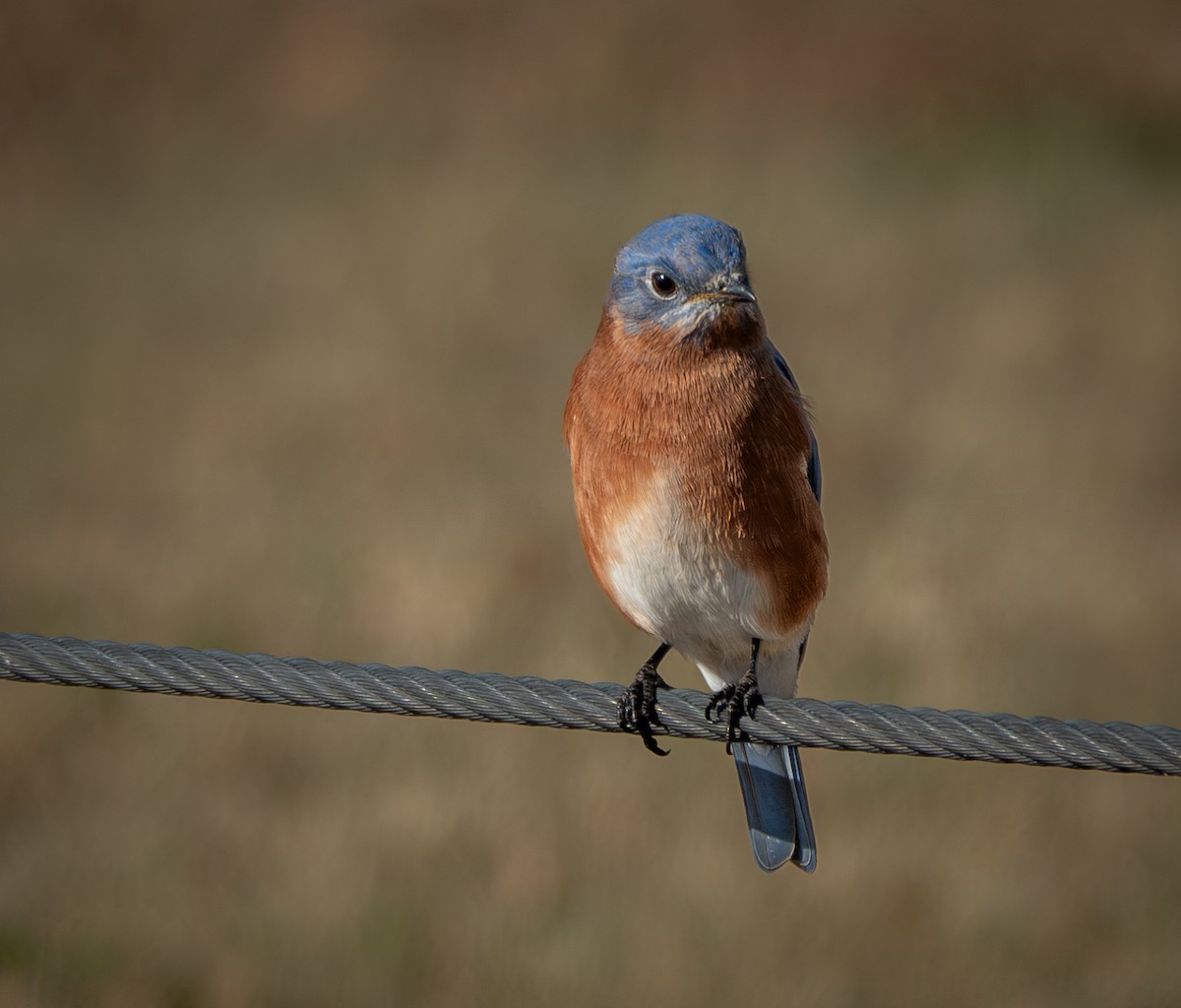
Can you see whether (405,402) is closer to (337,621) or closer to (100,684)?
(337,621)

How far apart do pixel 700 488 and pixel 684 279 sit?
0.55 m

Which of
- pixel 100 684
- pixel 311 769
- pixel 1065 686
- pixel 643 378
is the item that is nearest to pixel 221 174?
pixel 311 769

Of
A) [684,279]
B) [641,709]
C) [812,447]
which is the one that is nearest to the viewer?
[641,709]

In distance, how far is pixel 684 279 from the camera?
3.81 m

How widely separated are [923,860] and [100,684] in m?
4.34

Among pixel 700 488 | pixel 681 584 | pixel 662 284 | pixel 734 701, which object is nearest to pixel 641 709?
pixel 734 701

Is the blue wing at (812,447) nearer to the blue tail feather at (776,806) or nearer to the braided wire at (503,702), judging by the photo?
the blue tail feather at (776,806)

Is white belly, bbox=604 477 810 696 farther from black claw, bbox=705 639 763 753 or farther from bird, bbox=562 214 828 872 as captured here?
black claw, bbox=705 639 763 753

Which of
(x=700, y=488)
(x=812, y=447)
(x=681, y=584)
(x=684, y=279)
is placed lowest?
(x=681, y=584)

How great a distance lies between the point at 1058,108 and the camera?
14.2m

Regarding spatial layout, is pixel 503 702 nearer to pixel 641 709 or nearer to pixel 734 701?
pixel 641 709

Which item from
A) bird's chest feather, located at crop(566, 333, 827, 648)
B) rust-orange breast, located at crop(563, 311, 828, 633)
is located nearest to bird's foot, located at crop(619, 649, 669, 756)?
bird's chest feather, located at crop(566, 333, 827, 648)

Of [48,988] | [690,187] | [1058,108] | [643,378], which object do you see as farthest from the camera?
[1058,108]

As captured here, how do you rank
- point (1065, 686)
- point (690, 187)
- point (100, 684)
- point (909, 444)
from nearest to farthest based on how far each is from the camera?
point (100, 684)
point (1065, 686)
point (909, 444)
point (690, 187)
